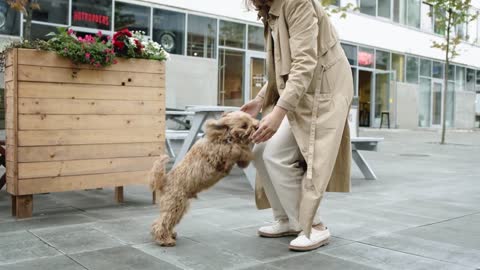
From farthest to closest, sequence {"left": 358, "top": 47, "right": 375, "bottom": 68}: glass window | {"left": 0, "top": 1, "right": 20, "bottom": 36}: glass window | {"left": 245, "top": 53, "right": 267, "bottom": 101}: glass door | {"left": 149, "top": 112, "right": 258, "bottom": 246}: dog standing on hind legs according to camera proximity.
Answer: {"left": 358, "top": 47, "right": 375, "bottom": 68}: glass window < {"left": 245, "top": 53, "right": 267, "bottom": 101}: glass door < {"left": 0, "top": 1, "right": 20, "bottom": 36}: glass window < {"left": 149, "top": 112, "right": 258, "bottom": 246}: dog standing on hind legs

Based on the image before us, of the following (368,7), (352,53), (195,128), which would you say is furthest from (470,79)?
(195,128)

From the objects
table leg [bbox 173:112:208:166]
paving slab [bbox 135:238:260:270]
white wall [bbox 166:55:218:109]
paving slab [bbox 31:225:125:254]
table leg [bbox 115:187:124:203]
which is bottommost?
paving slab [bbox 135:238:260:270]

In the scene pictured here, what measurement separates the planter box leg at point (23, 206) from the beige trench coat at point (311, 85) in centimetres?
229

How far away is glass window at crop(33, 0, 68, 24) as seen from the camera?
41.2 ft

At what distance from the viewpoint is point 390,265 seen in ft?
9.57

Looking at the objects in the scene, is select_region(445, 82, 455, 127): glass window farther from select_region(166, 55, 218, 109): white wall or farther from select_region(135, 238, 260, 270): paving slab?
select_region(135, 238, 260, 270): paving slab

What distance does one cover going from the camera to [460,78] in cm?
2988

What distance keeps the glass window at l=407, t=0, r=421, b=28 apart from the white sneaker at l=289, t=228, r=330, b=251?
23900 mm

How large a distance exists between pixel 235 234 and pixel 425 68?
2502cm

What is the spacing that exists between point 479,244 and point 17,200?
3.43m

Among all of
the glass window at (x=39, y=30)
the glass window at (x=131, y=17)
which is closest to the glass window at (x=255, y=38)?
the glass window at (x=131, y=17)

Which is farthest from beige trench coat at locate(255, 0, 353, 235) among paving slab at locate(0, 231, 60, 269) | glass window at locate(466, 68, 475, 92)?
glass window at locate(466, 68, 475, 92)

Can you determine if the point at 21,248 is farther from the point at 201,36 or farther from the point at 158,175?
the point at 201,36

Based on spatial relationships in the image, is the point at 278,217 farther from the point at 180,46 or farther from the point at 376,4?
the point at 376,4
